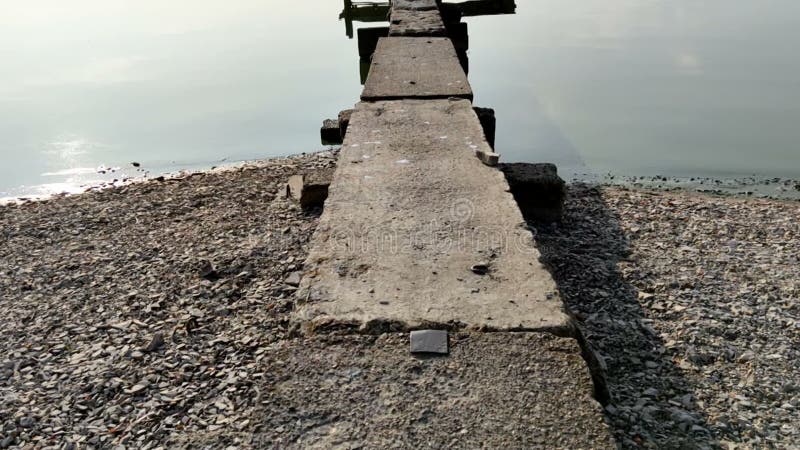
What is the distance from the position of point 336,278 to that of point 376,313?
31 cm

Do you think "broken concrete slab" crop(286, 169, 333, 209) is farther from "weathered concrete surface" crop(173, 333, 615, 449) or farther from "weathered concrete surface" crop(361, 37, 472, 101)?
"weathered concrete surface" crop(173, 333, 615, 449)

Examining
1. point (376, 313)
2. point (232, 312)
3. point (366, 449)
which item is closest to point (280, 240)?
point (232, 312)

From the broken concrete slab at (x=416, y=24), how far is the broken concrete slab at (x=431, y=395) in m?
5.37

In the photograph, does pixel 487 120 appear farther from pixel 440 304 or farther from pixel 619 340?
pixel 440 304

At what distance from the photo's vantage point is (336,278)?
2.58 m

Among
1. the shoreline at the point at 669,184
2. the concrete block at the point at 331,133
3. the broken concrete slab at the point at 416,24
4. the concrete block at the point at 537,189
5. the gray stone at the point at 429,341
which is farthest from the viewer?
the shoreline at the point at 669,184

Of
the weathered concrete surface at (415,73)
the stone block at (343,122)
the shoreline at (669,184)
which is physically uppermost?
the weathered concrete surface at (415,73)

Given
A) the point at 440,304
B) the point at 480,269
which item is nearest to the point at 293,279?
the point at 480,269

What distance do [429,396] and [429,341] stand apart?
251mm

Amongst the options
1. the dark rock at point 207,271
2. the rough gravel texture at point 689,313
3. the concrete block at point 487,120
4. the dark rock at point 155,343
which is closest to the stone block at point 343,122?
the concrete block at point 487,120

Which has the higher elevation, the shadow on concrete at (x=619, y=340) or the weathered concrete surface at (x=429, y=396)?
the weathered concrete surface at (x=429, y=396)

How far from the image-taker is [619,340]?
353 cm

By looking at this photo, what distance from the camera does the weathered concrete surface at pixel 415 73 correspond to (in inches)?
194

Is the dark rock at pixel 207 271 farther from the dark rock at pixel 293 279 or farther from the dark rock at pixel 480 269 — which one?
the dark rock at pixel 480 269
